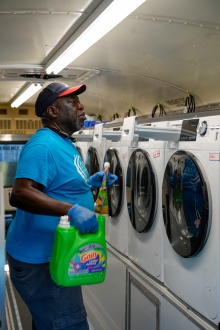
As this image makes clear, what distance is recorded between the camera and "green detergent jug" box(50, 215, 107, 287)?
2113mm

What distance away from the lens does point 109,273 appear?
12.5 feet

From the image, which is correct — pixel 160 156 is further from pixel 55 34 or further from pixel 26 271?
pixel 55 34

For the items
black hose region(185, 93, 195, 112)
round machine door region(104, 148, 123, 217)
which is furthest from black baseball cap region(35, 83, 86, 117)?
black hose region(185, 93, 195, 112)

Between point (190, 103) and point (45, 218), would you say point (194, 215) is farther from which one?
point (190, 103)

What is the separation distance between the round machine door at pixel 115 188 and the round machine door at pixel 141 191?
222mm

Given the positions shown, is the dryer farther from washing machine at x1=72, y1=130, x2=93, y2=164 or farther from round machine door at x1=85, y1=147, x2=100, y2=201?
washing machine at x1=72, y1=130, x2=93, y2=164

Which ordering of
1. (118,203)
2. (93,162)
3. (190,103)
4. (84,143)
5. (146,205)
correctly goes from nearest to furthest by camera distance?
(146,205)
(118,203)
(93,162)
(190,103)
(84,143)

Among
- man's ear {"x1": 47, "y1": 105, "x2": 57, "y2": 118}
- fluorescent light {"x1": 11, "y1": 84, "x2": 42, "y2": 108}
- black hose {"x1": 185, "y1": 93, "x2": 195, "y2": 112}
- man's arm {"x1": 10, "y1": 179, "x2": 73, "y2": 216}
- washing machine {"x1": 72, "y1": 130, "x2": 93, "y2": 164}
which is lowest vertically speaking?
man's arm {"x1": 10, "y1": 179, "x2": 73, "y2": 216}

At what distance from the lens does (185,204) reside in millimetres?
2500

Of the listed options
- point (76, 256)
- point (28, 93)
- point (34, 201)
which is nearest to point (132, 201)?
point (76, 256)

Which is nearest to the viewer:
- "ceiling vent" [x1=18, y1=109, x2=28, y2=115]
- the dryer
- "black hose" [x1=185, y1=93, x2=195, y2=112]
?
the dryer

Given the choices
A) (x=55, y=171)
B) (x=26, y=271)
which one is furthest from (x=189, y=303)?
(x=55, y=171)

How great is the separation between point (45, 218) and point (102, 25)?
5.22 ft

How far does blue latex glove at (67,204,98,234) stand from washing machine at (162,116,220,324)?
25.9 inches
